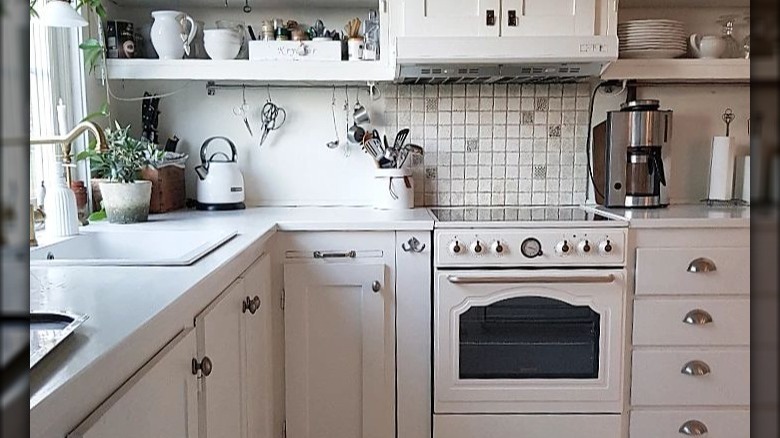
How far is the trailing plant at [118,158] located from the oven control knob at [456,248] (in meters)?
1.10

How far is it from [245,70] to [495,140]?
104 centimetres

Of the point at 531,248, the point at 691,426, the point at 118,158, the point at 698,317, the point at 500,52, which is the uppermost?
the point at 500,52

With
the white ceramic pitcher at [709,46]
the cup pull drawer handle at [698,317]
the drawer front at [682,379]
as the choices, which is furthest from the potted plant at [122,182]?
the white ceramic pitcher at [709,46]

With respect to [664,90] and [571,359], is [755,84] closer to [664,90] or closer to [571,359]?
[571,359]

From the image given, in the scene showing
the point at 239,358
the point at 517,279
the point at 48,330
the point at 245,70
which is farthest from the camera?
the point at 245,70

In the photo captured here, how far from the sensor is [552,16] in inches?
85.5

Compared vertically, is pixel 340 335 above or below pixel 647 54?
below

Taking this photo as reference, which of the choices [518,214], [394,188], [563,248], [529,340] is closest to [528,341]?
[529,340]

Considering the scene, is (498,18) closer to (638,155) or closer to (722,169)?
(638,155)

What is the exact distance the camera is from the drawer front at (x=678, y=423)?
2.12 metres

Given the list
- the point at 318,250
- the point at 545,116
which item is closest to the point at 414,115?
the point at 545,116

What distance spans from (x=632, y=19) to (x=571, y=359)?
1.41 meters

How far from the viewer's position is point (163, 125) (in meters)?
2.56

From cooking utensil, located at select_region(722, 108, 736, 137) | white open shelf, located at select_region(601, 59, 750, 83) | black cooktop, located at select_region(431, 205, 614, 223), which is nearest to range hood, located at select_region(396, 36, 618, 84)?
white open shelf, located at select_region(601, 59, 750, 83)
